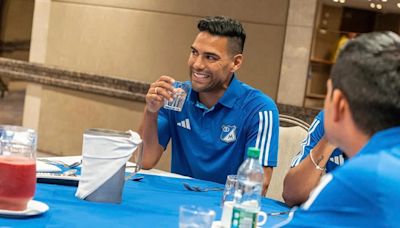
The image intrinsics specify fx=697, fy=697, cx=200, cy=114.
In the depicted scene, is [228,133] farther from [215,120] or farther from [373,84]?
[373,84]

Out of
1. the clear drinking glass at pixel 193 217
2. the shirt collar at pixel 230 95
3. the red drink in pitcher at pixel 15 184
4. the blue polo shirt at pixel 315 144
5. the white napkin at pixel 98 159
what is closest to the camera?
the clear drinking glass at pixel 193 217

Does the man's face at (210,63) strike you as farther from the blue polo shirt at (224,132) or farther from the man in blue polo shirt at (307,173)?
the man in blue polo shirt at (307,173)

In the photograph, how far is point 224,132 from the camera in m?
2.97

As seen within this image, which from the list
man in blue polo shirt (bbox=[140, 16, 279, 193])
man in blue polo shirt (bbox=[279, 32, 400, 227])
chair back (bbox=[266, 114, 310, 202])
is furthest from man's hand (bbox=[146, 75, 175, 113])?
man in blue polo shirt (bbox=[279, 32, 400, 227])

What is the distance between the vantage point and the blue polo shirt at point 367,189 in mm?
1256

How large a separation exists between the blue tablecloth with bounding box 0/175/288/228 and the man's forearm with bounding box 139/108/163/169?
49 cm

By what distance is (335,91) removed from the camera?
4.47 feet

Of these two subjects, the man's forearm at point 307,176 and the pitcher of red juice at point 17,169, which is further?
the man's forearm at point 307,176

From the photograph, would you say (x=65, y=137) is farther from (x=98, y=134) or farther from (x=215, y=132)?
(x=98, y=134)

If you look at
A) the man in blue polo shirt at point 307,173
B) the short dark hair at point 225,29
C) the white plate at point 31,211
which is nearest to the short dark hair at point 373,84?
the white plate at point 31,211

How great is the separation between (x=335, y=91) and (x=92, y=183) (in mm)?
917

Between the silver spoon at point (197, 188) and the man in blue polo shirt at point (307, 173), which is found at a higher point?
the man in blue polo shirt at point (307, 173)

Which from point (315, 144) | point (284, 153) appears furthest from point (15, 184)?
point (284, 153)

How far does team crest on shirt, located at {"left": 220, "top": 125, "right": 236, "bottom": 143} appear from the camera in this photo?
2945 mm
